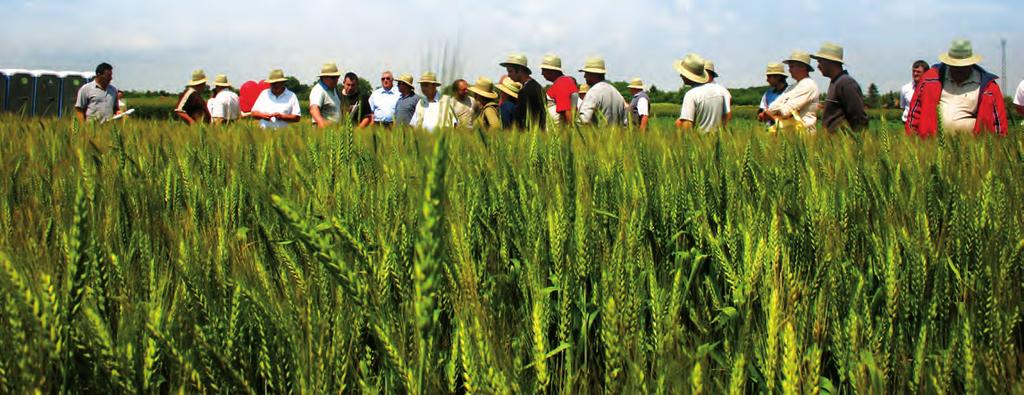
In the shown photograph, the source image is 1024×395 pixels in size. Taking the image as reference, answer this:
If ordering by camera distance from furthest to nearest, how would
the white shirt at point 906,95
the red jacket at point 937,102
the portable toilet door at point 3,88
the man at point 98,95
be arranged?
the portable toilet door at point 3,88, the white shirt at point 906,95, the man at point 98,95, the red jacket at point 937,102

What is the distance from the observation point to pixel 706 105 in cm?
679

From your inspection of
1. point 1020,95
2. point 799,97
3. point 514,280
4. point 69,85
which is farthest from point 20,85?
point 514,280

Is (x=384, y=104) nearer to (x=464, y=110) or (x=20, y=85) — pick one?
(x=464, y=110)

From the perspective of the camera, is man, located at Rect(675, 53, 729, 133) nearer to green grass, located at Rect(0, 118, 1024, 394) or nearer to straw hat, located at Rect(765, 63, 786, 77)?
straw hat, located at Rect(765, 63, 786, 77)

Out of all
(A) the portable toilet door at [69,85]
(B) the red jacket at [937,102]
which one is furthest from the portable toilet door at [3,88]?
(B) the red jacket at [937,102]

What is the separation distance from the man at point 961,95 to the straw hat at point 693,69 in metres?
1.81

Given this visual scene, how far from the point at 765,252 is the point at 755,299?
0.08 meters

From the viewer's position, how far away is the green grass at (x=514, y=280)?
3.15 ft

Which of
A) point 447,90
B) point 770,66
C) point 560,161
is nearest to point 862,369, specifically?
point 447,90

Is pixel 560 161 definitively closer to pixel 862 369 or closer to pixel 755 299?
pixel 755 299

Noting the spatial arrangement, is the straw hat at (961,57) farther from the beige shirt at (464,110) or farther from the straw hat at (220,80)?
the straw hat at (220,80)

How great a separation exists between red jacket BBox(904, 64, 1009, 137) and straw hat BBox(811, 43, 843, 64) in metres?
0.75

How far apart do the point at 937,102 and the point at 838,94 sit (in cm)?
86

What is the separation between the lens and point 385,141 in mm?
2875
